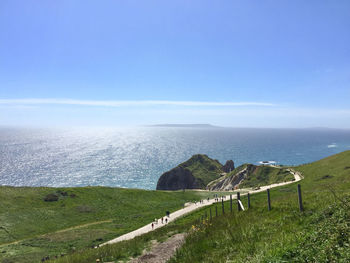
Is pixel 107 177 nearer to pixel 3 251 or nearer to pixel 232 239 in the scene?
pixel 3 251

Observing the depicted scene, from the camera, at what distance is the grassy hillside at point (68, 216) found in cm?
3081

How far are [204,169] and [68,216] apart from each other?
96.5m

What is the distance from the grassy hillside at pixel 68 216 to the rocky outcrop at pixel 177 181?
34399mm

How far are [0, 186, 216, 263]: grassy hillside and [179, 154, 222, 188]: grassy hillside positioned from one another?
1936 inches

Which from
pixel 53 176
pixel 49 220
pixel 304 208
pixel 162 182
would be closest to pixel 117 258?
pixel 304 208

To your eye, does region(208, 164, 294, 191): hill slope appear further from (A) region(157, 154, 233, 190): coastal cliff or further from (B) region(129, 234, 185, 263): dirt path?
(B) region(129, 234, 185, 263): dirt path

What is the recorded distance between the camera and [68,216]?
165ft

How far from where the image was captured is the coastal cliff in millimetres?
112250

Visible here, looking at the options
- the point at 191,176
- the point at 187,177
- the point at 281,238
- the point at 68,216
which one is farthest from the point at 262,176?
the point at 281,238

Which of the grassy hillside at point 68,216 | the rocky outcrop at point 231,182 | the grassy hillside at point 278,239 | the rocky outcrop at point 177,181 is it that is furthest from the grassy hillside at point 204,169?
the grassy hillside at point 278,239

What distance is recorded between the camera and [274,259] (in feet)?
22.7

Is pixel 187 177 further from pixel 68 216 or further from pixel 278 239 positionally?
pixel 278 239

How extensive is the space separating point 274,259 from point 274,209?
321 inches

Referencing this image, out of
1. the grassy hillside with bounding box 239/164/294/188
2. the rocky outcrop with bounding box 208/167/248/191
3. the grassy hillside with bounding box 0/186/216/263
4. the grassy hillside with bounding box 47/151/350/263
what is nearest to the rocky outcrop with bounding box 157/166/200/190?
the rocky outcrop with bounding box 208/167/248/191
